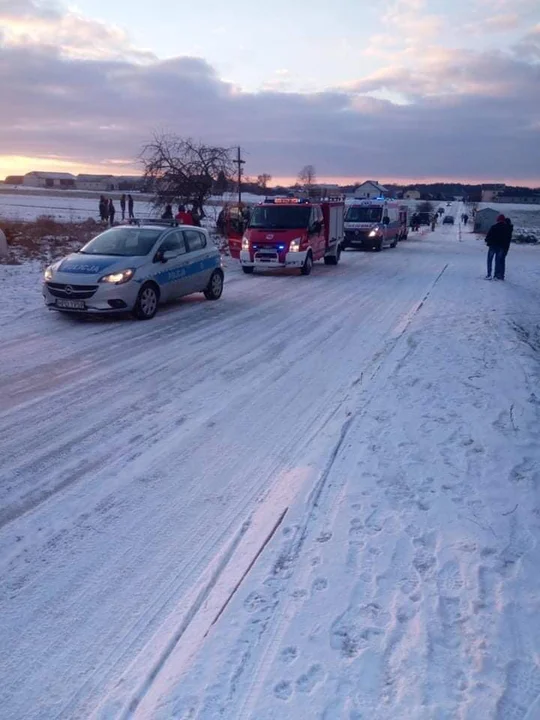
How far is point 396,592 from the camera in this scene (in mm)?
3797

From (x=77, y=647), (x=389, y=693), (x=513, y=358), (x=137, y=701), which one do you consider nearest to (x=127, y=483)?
(x=77, y=647)

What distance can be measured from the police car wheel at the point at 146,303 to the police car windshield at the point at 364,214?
70.1 feet

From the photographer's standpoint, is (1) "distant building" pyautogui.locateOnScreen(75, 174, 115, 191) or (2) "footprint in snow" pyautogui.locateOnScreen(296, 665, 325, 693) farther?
(1) "distant building" pyautogui.locateOnScreen(75, 174, 115, 191)

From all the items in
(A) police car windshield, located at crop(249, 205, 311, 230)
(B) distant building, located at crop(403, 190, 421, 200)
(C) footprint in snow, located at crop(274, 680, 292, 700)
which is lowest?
(C) footprint in snow, located at crop(274, 680, 292, 700)

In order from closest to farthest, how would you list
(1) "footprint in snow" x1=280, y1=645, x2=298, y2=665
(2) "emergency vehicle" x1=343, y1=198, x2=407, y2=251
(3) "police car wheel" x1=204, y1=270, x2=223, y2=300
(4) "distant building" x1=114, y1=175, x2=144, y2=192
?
(1) "footprint in snow" x1=280, y1=645, x2=298, y2=665 < (3) "police car wheel" x1=204, y1=270, x2=223, y2=300 < (2) "emergency vehicle" x1=343, y1=198, x2=407, y2=251 < (4) "distant building" x1=114, y1=175, x2=144, y2=192

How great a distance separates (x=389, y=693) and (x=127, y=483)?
2.78m

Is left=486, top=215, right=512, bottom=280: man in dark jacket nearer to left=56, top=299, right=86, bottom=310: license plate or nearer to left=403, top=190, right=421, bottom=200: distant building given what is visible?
left=56, top=299, right=86, bottom=310: license plate

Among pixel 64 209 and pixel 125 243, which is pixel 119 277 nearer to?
pixel 125 243

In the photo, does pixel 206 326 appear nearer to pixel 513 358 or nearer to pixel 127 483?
pixel 513 358

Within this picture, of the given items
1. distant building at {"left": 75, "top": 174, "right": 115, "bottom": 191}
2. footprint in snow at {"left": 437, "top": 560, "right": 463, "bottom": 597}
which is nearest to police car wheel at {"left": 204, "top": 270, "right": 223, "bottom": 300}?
footprint in snow at {"left": 437, "top": 560, "right": 463, "bottom": 597}

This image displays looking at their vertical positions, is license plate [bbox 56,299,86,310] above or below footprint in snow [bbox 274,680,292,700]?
above

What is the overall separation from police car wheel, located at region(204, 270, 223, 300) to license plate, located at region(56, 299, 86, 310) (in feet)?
11.4

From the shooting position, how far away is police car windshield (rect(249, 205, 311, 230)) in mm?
19938

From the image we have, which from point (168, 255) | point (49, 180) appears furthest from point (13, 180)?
point (168, 255)
